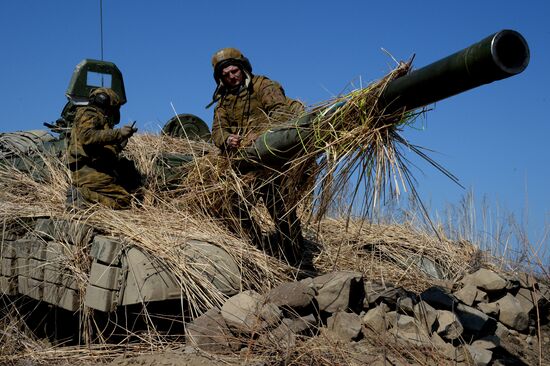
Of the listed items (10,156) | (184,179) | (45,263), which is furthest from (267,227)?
(10,156)

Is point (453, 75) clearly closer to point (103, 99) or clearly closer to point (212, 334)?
point (212, 334)

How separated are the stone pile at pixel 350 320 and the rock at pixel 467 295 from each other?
17cm

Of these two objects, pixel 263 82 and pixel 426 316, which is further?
pixel 263 82

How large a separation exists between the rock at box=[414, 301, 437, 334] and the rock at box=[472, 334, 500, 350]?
0.34 meters

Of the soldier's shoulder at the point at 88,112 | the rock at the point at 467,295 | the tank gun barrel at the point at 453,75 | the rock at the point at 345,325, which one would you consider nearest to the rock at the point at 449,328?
the rock at the point at 345,325

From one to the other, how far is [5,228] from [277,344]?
3.11m

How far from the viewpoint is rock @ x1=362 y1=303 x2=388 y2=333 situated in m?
5.02

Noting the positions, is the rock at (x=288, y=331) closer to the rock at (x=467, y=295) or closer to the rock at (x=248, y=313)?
the rock at (x=248, y=313)

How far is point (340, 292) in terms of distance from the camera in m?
5.23

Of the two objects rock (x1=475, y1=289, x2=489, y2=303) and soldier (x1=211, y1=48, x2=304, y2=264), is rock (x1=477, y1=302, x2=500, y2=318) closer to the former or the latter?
rock (x1=475, y1=289, x2=489, y2=303)

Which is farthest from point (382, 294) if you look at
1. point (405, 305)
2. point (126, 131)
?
point (126, 131)

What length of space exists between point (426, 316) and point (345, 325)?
60 centimetres

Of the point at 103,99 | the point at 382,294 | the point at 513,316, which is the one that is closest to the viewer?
the point at 382,294

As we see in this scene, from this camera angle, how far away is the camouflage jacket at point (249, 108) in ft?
20.7
